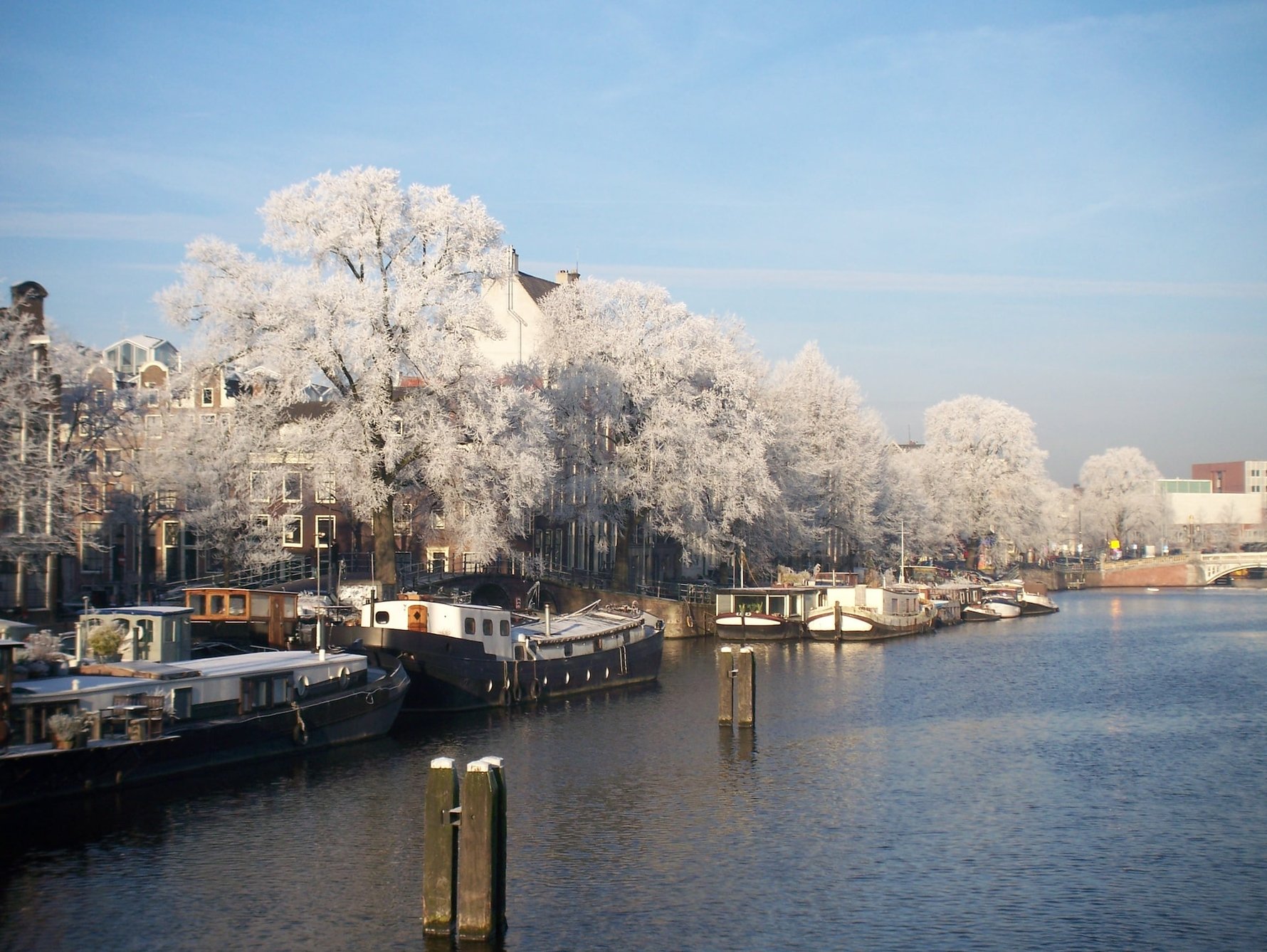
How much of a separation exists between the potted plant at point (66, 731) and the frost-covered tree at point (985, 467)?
345 feet

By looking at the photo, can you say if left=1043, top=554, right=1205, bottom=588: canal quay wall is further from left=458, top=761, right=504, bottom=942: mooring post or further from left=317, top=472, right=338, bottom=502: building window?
left=458, top=761, right=504, bottom=942: mooring post

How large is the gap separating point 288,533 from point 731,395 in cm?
2566

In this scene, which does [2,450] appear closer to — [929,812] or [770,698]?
[770,698]

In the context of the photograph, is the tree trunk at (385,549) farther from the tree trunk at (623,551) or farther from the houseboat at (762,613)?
the houseboat at (762,613)

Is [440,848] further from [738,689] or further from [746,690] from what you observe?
[738,689]

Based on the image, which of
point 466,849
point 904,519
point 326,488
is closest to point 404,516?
point 326,488

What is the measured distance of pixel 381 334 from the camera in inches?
2053

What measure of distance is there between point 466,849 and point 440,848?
53cm

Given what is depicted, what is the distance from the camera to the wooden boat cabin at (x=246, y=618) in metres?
43.5

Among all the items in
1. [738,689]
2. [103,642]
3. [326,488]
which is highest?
[326,488]

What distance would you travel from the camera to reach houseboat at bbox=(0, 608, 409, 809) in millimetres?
27500

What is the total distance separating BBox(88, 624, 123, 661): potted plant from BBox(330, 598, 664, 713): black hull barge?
870 cm

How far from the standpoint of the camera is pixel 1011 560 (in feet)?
512

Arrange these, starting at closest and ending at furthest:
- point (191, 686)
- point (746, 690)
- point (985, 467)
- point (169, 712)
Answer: point (169, 712) < point (191, 686) < point (746, 690) < point (985, 467)
